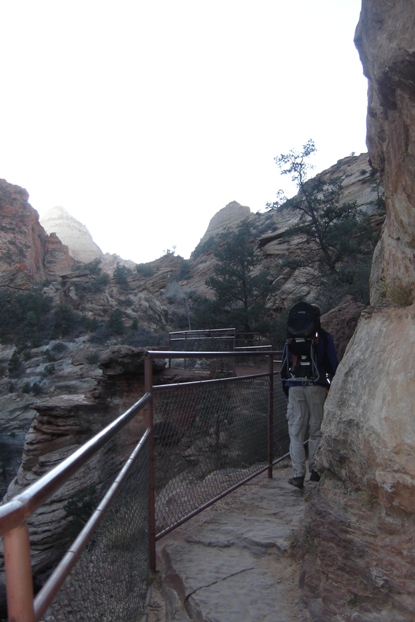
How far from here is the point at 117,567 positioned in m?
2.31

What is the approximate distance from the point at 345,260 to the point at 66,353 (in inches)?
640

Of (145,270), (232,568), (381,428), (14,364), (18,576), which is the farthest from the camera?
(145,270)

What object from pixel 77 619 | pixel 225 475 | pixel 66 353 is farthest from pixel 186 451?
pixel 66 353

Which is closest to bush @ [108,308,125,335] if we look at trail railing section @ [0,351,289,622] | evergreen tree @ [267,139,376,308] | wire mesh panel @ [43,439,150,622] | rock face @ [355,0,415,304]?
evergreen tree @ [267,139,376,308]

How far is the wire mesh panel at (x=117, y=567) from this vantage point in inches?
62.9

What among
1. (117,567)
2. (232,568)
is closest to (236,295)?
(232,568)

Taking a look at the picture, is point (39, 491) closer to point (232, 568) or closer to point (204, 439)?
point (232, 568)

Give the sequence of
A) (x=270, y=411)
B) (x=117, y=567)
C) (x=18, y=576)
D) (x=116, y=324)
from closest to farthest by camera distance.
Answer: (x=18, y=576)
(x=117, y=567)
(x=270, y=411)
(x=116, y=324)

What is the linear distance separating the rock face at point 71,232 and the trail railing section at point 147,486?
334 ft

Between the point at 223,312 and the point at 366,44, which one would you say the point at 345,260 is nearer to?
the point at 223,312

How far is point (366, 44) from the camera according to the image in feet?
11.6

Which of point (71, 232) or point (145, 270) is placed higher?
point (71, 232)

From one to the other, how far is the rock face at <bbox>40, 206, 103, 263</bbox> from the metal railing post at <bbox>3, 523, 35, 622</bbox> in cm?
10572

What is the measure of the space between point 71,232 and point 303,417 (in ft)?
399
